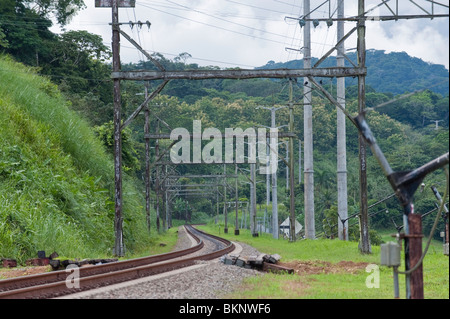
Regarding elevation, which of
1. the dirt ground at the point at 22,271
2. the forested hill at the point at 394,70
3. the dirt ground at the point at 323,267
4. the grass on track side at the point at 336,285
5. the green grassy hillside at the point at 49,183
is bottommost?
the dirt ground at the point at 323,267

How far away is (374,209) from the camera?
51.0m

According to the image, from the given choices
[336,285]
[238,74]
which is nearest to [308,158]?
[238,74]

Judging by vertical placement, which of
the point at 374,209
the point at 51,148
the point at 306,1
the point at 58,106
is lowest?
the point at 374,209

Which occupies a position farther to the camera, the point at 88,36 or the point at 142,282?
the point at 88,36

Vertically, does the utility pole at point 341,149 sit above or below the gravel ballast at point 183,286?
above

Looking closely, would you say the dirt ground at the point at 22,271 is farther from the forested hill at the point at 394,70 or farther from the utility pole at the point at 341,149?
the forested hill at the point at 394,70

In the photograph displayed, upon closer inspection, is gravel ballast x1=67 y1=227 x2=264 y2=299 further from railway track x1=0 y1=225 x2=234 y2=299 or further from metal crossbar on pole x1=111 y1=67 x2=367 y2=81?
metal crossbar on pole x1=111 y1=67 x2=367 y2=81

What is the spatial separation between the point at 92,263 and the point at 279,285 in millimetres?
5356

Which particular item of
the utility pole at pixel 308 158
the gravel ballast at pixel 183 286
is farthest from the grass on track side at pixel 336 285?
the utility pole at pixel 308 158

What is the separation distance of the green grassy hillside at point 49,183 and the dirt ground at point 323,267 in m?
6.04

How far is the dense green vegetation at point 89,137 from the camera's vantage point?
18.0 meters

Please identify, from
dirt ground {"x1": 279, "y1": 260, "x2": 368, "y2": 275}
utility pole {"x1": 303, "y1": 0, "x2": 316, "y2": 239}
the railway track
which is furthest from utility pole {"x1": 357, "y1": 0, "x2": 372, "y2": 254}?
utility pole {"x1": 303, "y1": 0, "x2": 316, "y2": 239}

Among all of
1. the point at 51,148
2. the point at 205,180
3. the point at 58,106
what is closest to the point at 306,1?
the point at 58,106

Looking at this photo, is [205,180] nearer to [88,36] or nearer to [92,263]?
[88,36]
